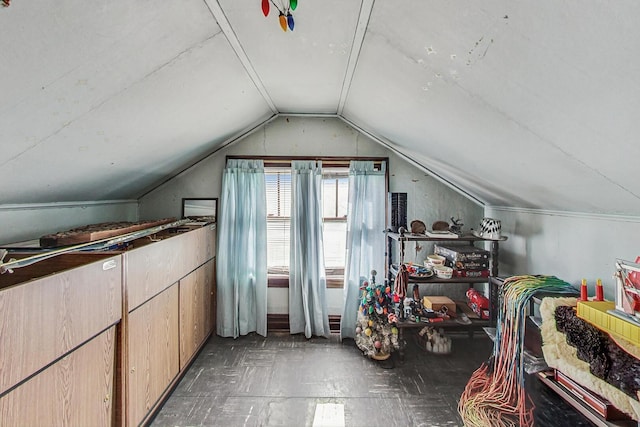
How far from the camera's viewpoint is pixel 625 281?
4.03 feet

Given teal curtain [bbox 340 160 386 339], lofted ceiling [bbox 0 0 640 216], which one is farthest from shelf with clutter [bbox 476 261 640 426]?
teal curtain [bbox 340 160 386 339]

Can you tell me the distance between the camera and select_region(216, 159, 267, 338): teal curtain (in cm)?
313

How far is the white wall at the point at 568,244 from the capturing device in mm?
1710

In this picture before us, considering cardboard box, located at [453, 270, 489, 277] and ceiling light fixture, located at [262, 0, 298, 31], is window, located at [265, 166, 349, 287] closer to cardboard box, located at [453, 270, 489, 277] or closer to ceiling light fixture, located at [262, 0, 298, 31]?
cardboard box, located at [453, 270, 489, 277]

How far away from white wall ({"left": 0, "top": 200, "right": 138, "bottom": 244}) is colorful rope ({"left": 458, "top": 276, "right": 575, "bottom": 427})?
3.03m

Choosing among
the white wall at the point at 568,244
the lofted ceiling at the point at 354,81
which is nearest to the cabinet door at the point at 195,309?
the lofted ceiling at the point at 354,81

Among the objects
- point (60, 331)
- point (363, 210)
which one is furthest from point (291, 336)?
point (60, 331)

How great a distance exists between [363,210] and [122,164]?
2.09 meters

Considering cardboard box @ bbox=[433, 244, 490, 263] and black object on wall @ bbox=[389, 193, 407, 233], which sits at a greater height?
black object on wall @ bbox=[389, 193, 407, 233]

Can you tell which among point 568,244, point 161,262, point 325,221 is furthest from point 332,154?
point 568,244

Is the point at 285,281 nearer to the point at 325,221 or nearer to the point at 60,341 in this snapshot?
the point at 325,221

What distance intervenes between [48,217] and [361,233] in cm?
252

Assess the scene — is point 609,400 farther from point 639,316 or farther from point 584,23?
point 584,23

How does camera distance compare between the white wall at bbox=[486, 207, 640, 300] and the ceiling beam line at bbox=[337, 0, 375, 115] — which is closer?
the ceiling beam line at bbox=[337, 0, 375, 115]
